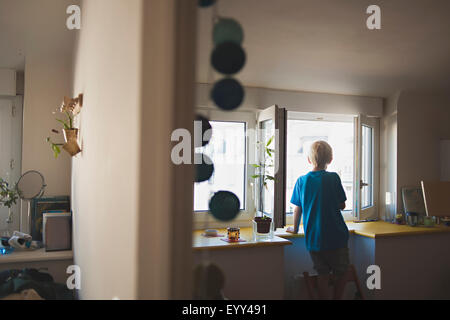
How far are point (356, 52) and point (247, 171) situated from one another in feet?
1.37

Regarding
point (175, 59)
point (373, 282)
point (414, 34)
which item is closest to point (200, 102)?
point (175, 59)

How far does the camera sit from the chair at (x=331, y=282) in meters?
0.58

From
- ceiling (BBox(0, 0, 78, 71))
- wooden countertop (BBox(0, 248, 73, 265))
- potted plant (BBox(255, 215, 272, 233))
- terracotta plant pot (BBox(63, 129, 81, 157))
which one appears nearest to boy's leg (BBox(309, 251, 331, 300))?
potted plant (BBox(255, 215, 272, 233))

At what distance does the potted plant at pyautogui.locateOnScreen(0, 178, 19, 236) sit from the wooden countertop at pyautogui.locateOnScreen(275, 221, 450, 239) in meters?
2.20

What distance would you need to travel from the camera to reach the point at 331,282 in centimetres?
59

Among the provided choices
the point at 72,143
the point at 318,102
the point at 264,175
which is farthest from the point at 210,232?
the point at 72,143

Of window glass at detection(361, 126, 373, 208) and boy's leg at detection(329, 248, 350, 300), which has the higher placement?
window glass at detection(361, 126, 373, 208)

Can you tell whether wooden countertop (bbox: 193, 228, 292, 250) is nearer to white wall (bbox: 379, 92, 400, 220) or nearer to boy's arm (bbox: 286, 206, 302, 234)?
boy's arm (bbox: 286, 206, 302, 234)

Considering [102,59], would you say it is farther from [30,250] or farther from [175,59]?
[30,250]

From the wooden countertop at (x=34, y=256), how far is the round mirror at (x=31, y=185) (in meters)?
0.35

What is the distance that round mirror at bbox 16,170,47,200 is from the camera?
2213mm

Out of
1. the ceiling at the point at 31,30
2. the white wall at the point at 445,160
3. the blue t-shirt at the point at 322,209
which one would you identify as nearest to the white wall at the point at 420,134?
the white wall at the point at 445,160

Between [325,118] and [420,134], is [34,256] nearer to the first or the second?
[325,118]

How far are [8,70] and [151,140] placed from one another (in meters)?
2.34
